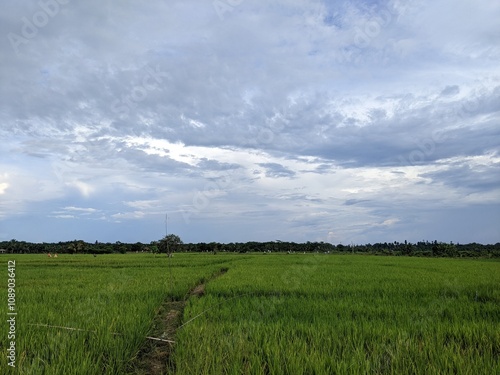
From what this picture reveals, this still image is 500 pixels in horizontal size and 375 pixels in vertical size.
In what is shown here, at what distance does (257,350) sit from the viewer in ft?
12.6

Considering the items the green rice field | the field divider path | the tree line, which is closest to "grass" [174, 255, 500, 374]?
the green rice field

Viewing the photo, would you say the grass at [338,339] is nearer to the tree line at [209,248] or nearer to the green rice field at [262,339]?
the green rice field at [262,339]

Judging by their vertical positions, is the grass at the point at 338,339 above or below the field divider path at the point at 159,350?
above

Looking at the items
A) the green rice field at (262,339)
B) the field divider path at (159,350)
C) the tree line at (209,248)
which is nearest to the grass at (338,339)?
the green rice field at (262,339)

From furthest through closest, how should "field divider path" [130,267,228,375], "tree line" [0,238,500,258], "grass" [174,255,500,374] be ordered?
1. "tree line" [0,238,500,258]
2. "field divider path" [130,267,228,375]
3. "grass" [174,255,500,374]

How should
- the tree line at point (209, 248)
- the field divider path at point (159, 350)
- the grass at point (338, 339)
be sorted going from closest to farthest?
the grass at point (338, 339) → the field divider path at point (159, 350) → the tree line at point (209, 248)

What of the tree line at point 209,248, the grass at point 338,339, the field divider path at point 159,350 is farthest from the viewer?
the tree line at point 209,248

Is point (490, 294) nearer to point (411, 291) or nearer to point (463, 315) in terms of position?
point (411, 291)

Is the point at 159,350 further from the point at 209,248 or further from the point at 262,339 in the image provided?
the point at 209,248

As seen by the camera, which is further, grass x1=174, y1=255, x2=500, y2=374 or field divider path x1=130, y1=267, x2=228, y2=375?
field divider path x1=130, y1=267, x2=228, y2=375

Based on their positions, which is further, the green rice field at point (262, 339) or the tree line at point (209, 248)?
the tree line at point (209, 248)

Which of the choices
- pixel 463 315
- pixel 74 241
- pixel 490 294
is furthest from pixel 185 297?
pixel 74 241

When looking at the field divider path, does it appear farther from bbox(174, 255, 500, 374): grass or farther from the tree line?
the tree line

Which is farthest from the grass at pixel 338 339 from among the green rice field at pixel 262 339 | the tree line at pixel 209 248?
the tree line at pixel 209 248
